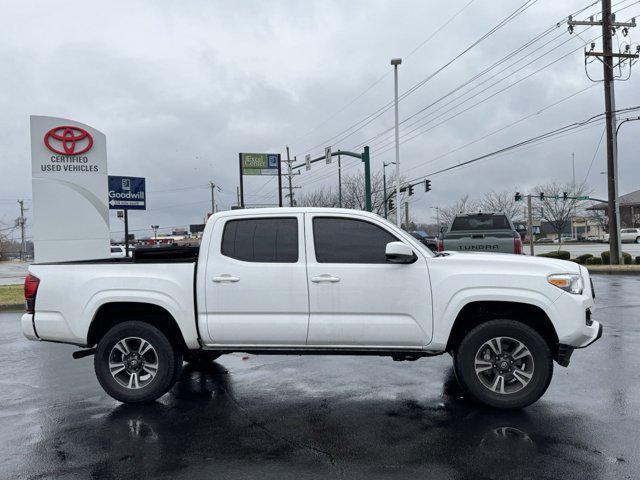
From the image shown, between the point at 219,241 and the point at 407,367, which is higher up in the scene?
the point at 219,241

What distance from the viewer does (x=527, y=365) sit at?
5.00 m

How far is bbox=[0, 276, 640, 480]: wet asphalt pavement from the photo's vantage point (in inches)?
154

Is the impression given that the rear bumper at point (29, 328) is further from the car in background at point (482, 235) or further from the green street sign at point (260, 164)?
the green street sign at point (260, 164)

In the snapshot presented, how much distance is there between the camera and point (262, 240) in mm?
5391

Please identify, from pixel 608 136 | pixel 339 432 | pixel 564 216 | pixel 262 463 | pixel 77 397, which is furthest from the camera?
pixel 564 216

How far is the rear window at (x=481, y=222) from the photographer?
15147 millimetres

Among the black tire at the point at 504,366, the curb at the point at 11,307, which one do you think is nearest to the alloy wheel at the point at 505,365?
the black tire at the point at 504,366

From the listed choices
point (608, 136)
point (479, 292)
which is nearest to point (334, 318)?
point (479, 292)

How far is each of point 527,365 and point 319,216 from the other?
2362 mm

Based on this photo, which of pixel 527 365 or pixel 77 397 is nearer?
pixel 527 365

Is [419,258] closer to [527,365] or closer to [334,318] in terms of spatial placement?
[334,318]

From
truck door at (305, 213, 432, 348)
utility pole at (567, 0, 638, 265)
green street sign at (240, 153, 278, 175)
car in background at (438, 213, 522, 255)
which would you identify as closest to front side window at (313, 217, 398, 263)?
truck door at (305, 213, 432, 348)

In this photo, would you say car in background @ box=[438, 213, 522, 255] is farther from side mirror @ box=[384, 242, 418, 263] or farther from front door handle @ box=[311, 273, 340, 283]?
front door handle @ box=[311, 273, 340, 283]

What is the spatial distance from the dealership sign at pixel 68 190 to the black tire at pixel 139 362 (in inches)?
389
